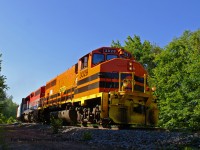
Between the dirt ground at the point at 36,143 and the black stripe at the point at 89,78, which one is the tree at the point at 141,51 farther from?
the dirt ground at the point at 36,143

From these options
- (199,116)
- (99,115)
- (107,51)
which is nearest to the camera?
(99,115)

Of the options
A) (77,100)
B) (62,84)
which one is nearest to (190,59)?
(62,84)

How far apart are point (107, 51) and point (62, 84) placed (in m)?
7.68

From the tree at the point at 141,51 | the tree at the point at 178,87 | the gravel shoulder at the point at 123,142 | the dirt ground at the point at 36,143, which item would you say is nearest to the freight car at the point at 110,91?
the gravel shoulder at the point at 123,142

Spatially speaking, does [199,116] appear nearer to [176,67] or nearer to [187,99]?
[187,99]

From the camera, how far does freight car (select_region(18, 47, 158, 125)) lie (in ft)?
48.9

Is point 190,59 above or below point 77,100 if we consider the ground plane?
above

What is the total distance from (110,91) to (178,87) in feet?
58.7

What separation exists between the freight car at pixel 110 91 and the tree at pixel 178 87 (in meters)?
9.10

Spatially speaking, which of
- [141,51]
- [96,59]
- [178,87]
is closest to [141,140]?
[96,59]

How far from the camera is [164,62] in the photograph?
3625 cm

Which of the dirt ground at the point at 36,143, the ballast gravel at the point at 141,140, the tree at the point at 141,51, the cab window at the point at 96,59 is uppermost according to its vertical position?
the tree at the point at 141,51

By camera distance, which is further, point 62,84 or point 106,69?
point 62,84

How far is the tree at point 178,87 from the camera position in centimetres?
2706
